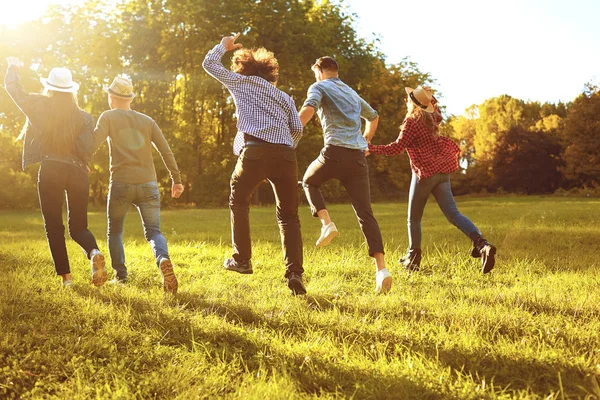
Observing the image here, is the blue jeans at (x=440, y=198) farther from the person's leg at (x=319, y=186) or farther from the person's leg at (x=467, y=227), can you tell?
the person's leg at (x=319, y=186)

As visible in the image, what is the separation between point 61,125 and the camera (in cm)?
562

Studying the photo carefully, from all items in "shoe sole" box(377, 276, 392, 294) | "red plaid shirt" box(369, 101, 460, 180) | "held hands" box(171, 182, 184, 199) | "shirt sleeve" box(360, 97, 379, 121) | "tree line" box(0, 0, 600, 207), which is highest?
"tree line" box(0, 0, 600, 207)

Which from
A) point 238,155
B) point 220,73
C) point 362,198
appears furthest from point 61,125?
point 362,198

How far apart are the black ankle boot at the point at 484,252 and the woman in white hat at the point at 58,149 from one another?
4083mm

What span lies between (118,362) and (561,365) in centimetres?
279

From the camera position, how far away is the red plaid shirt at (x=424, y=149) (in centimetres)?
653

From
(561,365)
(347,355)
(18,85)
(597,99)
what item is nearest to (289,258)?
(347,355)

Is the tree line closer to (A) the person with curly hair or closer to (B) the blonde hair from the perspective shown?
(B) the blonde hair

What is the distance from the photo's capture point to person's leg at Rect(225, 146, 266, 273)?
5.00 meters

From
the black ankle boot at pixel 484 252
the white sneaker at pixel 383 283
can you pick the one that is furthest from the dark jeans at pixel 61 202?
the black ankle boot at pixel 484 252

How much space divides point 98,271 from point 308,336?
2.43 m

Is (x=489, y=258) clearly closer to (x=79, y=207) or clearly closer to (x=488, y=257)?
(x=488, y=257)

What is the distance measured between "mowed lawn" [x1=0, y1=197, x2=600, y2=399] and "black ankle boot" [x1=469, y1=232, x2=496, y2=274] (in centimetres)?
29

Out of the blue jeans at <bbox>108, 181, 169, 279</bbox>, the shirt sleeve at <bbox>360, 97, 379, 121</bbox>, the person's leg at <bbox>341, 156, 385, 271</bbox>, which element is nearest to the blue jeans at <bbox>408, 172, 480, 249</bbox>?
the shirt sleeve at <bbox>360, 97, 379, 121</bbox>
